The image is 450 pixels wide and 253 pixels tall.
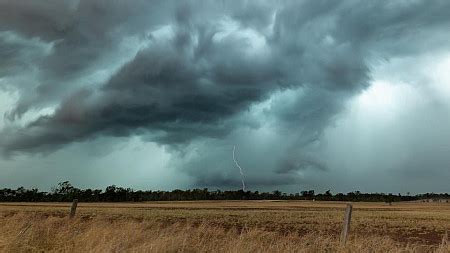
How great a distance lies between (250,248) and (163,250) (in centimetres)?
183

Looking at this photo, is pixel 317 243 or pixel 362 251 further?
pixel 317 243

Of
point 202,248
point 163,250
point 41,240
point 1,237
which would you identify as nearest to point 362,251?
point 202,248

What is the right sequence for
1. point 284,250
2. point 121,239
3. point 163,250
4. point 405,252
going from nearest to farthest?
point 163,250 < point 284,250 < point 121,239 < point 405,252

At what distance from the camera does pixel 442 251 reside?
34.6 feet

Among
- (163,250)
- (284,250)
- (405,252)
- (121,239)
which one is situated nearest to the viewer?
(163,250)

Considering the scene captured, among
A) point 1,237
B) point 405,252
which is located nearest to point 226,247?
point 405,252

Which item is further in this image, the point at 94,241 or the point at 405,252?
the point at 405,252

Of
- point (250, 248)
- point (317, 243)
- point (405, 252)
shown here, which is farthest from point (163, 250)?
point (405, 252)

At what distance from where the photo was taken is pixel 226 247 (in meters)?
10.0

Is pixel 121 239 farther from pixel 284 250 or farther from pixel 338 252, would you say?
pixel 338 252

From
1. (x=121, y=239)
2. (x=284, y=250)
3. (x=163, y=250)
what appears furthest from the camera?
(x=121, y=239)

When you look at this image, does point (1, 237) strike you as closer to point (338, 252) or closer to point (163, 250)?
point (163, 250)

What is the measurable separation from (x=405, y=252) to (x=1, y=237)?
916cm

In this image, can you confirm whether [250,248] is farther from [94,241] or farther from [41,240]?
[41,240]
